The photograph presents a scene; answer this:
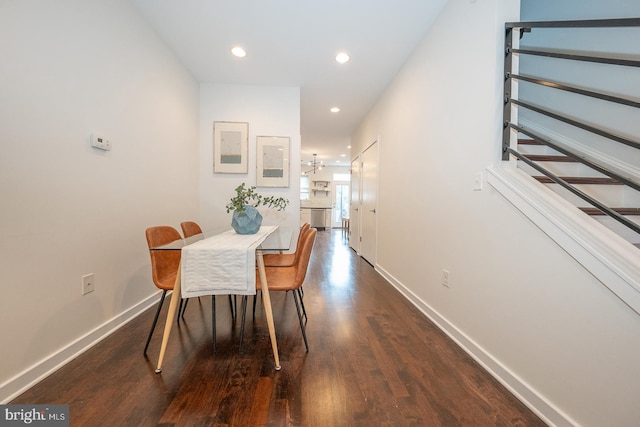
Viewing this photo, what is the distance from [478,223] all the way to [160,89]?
3.05m

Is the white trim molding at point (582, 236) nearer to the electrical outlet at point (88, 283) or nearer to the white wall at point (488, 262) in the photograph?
the white wall at point (488, 262)

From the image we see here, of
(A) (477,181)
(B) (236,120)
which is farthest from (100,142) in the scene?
(A) (477,181)

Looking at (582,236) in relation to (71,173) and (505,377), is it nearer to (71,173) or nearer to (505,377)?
(505,377)

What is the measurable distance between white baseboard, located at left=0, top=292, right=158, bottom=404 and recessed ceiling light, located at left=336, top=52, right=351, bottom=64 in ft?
10.4

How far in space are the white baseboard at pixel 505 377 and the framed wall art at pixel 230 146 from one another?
2.81m

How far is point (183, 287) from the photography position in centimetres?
138

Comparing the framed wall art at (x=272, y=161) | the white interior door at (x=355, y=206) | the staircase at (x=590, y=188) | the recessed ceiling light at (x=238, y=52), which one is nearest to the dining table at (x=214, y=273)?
the staircase at (x=590, y=188)

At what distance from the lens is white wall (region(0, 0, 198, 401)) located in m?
1.19

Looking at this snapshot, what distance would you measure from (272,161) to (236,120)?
725mm

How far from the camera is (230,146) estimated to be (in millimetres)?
3217

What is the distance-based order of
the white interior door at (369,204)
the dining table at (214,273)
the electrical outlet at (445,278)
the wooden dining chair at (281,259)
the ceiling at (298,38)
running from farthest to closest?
the white interior door at (369,204) → the wooden dining chair at (281,259) → the ceiling at (298,38) → the electrical outlet at (445,278) → the dining table at (214,273)

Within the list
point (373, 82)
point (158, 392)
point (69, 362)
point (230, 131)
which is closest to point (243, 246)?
point (158, 392)

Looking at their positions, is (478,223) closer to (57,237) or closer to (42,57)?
(57,237)

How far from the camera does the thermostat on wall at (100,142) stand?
63.7 inches
